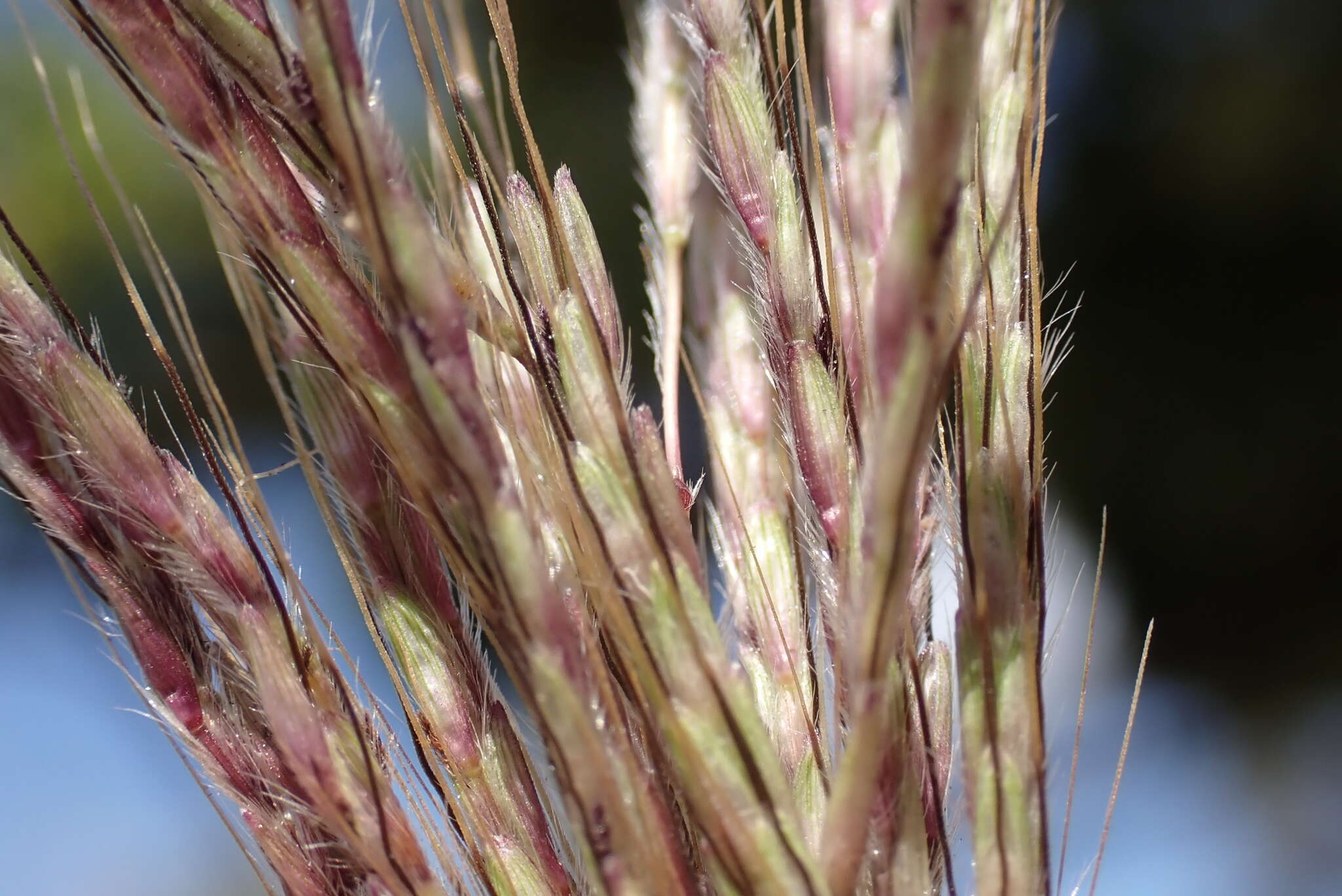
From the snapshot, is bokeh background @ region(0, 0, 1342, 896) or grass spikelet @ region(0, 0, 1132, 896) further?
bokeh background @ region(0, 0, 1342, 896)

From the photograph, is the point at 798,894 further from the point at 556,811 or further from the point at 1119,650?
the point at 1119,650

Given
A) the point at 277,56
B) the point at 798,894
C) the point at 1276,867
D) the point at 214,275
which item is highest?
the point at 214,275

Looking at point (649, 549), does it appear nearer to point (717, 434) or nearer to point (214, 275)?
point (717, 434)

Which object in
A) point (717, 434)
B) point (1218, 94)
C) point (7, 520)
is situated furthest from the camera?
point (7, 520)

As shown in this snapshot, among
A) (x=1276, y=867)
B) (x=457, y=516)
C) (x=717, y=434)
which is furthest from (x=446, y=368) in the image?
(x=1276, y=867)

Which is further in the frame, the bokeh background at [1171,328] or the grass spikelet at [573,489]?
the bokeh background at [1171,328]

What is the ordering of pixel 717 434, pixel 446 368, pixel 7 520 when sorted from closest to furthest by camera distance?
pixel 446 368
pixel 717 434
pixel 7 520

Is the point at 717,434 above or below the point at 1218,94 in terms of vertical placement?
below

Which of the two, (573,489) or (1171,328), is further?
(1171,328)

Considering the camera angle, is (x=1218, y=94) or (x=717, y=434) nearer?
(x=717, y=434)
